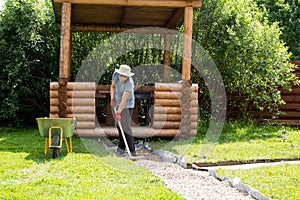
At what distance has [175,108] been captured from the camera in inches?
383

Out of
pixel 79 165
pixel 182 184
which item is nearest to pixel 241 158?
pixel 182 184

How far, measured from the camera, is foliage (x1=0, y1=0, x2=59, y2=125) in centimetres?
1205

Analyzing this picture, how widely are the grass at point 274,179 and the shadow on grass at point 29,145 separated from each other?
279 cm

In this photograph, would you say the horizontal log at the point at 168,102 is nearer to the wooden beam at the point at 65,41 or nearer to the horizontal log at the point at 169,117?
the horizontal log at the point at 169,117

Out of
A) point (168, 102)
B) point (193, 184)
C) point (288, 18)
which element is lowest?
point (193, 184)

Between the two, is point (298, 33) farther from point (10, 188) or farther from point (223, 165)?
point (10, 188)

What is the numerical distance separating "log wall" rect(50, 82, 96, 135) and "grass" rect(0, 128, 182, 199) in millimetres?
1584

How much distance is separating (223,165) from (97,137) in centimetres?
368

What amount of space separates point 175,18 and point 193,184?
22.3ft

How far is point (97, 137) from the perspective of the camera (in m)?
9.94

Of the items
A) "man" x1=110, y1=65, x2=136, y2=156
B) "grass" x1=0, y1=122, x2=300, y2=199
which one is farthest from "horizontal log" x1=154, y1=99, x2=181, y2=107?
"man" x1=110, y1=65, x2=136, y2=156

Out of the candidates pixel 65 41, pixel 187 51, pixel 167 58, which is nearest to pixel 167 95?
pixel 187 51

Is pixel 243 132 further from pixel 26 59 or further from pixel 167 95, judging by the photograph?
pixel 26 59

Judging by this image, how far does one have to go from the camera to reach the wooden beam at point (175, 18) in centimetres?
1098
